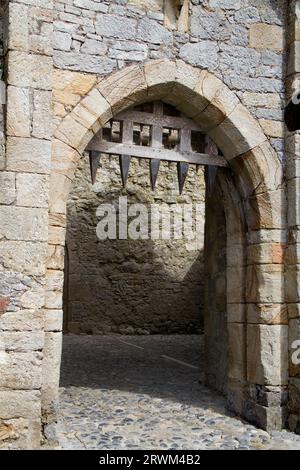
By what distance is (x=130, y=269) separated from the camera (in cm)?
1002

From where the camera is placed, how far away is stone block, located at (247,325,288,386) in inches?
163

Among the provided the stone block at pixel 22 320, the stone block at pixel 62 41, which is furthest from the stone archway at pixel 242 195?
the stone block at pixel 22 320

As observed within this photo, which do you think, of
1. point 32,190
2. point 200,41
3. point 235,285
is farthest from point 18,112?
point 235,285

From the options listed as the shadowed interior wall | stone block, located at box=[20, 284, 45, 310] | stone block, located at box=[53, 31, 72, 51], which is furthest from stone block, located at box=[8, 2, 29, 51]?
the shadowed interior wall

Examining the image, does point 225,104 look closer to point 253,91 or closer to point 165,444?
point 253,91

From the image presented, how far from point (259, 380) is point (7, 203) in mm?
2277

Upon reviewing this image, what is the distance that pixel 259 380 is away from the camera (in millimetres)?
4199

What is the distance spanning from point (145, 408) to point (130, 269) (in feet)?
18.1

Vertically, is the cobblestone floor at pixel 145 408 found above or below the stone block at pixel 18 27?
below

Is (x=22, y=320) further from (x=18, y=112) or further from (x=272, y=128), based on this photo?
(x=272, y=128)

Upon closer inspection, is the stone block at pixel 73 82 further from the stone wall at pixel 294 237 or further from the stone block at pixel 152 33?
the stone wall at pixel 294 237

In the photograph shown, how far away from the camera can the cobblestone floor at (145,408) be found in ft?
12.3

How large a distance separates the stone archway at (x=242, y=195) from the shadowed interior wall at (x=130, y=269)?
17.7 feet

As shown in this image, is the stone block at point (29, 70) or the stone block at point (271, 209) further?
the stone block at point (271, 209)
